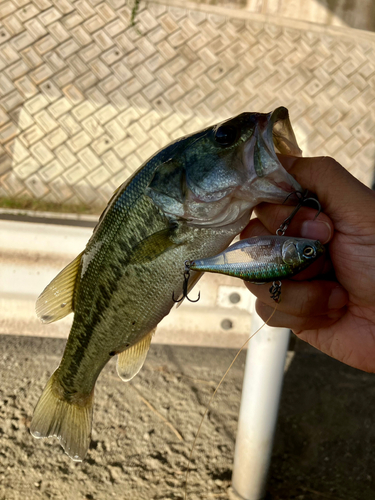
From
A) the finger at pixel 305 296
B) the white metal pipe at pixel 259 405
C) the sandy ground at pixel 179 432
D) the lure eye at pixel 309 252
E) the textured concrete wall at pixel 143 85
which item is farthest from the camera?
the textured concrete wall at pixel 143 85

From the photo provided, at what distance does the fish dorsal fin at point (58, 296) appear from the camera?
1.64 meters

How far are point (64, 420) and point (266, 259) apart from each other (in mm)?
1281

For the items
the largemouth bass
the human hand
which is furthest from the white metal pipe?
the largemouth bass

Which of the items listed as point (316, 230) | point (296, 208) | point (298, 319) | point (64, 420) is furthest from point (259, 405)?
point (296, 208)

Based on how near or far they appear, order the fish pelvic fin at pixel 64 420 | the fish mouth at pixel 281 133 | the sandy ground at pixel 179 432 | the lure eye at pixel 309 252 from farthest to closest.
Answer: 1. the sandy ground at pixel 179 432
2. the fish pelvic fin at pixel 64 420
3. the fish mouth at pixel 281 133
4. the lure eye at pixel 309 252

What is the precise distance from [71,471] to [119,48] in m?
4.10

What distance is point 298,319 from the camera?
5.60 feet

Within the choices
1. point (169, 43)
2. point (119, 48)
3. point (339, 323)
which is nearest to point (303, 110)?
point (169, 43)

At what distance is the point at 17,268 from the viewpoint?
237cm

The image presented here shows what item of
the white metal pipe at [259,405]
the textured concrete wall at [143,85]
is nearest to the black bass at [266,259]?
the white metal pipe at [259,405]

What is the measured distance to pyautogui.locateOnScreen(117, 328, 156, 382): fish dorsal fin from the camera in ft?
5.63

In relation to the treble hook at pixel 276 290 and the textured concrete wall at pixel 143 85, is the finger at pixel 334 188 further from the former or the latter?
the textured concrete wall at pixel 143 85

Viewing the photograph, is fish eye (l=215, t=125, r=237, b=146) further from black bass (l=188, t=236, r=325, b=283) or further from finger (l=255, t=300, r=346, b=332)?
finger (l=255, t=300, r=346, b=332)

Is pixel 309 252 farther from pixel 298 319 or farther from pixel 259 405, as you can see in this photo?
pixel 259 405
